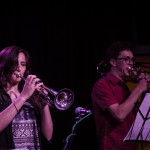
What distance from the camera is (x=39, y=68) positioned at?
3.69 m

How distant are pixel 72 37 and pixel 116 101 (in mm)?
1762

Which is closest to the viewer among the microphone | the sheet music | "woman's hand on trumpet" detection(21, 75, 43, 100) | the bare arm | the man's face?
the sheet music

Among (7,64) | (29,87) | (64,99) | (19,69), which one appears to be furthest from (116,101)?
(7,64)

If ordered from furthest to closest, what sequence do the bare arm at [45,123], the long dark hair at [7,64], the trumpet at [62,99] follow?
the trumpet at [62,99] → the bare arm at [45,123] → the long dark hair at [7,64]

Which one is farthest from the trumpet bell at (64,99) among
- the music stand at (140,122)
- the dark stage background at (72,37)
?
the music stand at (140,122)

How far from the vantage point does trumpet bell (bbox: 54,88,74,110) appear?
2.83m

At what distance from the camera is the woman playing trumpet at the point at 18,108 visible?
2.13 metres

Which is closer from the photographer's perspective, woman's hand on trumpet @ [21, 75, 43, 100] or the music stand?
the music stand

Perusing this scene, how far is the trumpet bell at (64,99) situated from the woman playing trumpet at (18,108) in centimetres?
30

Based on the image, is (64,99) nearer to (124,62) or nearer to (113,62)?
(113,62)

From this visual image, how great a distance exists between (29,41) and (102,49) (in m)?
1.18

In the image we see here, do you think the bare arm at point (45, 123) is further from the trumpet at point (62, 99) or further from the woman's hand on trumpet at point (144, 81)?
the woman's hand on trumpet at point (144, 81)

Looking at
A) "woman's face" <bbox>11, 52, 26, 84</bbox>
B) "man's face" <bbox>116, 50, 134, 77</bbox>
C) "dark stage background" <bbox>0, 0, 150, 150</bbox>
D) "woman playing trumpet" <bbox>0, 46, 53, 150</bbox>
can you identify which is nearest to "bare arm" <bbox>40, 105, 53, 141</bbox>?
"woman playing trumpet" <bbox>0, 46, 53, 150</bbox>

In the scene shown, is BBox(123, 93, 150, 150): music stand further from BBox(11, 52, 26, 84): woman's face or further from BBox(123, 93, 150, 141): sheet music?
BBox(11, 52, 26, 84): woman's face
